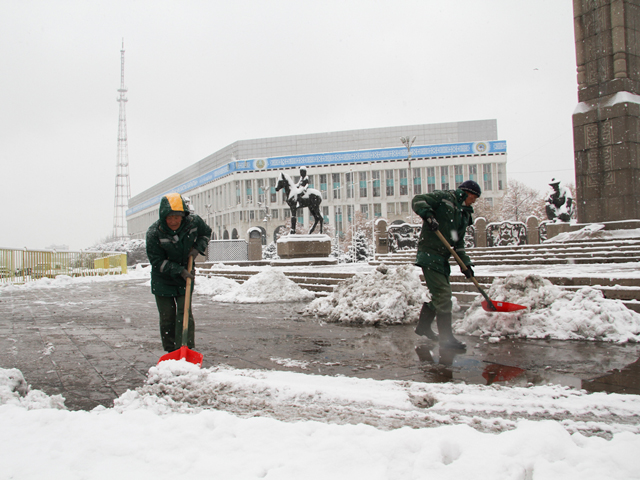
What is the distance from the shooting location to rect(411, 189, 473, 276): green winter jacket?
5074mm

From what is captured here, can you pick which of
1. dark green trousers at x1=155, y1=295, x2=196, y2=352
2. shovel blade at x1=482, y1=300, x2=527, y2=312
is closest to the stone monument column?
shovel blade at x1=482, y1=300, x2=527, y2=312

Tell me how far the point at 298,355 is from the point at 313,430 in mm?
2338

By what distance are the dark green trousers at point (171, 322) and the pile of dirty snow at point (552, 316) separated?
3378 mm

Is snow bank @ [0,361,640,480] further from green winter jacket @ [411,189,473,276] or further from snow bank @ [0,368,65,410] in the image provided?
green winter jacket @ [411,189,473,276]

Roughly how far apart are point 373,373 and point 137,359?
2.41 meters

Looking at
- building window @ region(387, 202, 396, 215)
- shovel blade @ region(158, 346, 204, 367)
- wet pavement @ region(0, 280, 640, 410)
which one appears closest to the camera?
wet pavement @ region(0, 280, 640, 410)

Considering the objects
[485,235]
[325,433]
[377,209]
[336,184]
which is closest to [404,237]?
[485,235]

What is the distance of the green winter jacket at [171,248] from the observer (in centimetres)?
430

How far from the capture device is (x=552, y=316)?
218 inches

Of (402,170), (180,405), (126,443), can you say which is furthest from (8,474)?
(402,170)

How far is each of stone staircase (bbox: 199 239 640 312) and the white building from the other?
190 ft

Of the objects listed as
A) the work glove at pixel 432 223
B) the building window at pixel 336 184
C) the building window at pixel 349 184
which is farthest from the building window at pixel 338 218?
the work glove at pixel 432 223

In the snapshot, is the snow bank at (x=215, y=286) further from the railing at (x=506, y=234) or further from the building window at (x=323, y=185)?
the building window at (x=323, y=185)

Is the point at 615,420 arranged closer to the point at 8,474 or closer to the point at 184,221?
the point at 8,474
